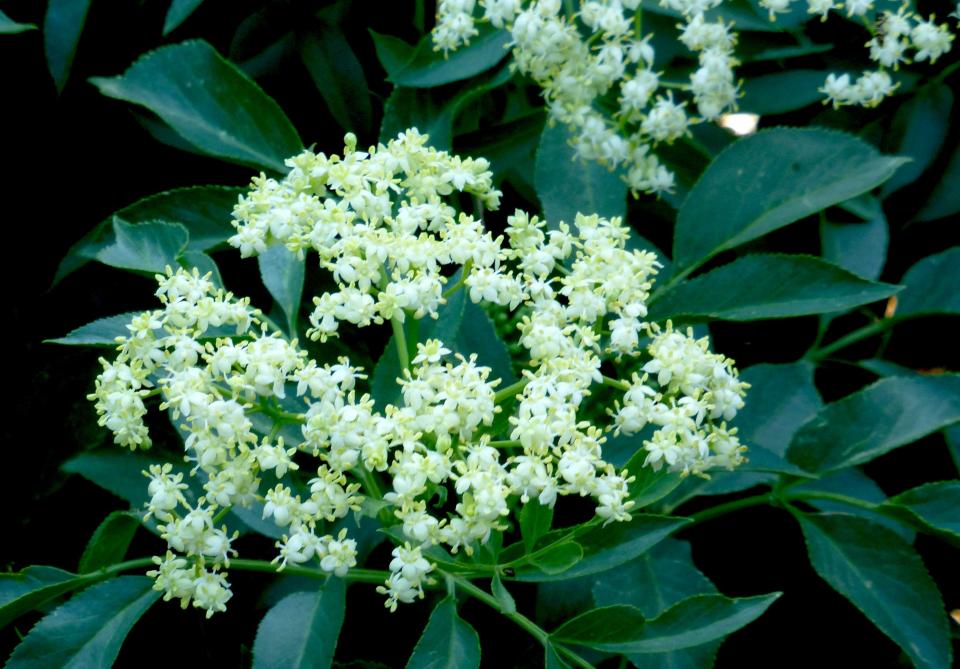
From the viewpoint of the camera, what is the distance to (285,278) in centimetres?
121

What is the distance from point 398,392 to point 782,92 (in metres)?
0.79

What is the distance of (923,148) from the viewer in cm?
153

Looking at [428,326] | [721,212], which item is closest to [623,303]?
[428,326]

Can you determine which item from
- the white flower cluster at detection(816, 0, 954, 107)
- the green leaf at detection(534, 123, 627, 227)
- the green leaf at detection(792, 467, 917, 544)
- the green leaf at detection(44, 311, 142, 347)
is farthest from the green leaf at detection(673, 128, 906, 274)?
the green leaf at detection(44, 311, 142, 347)

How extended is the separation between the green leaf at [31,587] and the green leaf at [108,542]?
24 mm

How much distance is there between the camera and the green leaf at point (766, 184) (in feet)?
4.31

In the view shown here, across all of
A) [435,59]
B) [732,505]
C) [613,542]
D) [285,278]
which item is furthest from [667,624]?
[435,59]

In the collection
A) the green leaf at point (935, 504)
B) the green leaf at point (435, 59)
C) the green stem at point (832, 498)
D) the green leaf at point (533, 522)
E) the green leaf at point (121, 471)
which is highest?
the green leaf at point (435, 59)

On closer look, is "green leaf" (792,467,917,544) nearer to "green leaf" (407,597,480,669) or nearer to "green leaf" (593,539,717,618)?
"green leaf" (593,539,717,618)

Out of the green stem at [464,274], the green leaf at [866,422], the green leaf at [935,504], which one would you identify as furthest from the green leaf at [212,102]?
the green leaf at [935,504]

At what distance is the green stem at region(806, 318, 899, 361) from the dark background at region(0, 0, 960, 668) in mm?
69

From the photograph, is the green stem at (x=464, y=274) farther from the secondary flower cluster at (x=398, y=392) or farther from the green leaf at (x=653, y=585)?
the green leaf at (x=653, y=585)

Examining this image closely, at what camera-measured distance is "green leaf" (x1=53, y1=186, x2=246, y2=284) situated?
132cm

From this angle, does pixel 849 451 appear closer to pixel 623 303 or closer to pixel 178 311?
pixel 623 303
